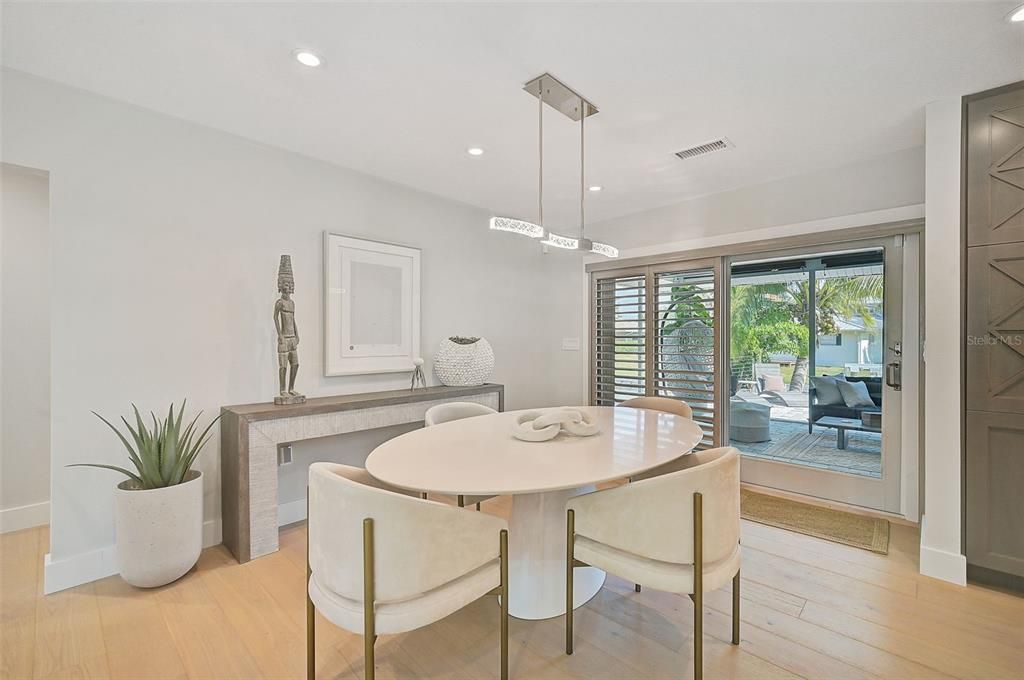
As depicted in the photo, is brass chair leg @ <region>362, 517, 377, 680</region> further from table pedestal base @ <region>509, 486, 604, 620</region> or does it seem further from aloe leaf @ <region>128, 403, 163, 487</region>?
aloe leaf @ <region>128, 403, 163, 487</region>

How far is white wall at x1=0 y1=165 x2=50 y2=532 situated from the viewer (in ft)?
9.01

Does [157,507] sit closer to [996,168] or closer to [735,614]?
[735,614]

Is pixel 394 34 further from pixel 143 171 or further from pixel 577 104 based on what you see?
pixel 143 171

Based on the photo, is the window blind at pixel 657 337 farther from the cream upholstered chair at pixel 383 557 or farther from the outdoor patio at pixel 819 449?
the cream upholstered chair at pixel 383 557

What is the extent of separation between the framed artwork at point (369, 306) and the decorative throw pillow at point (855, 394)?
3199mm

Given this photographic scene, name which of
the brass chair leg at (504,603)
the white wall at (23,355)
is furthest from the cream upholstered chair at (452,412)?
the white wall at (23,355)

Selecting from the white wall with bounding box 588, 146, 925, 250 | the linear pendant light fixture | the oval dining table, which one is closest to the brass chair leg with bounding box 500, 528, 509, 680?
the oval dining table

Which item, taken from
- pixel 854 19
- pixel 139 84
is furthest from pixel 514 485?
pixel 139 84

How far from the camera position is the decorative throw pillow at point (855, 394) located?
126 inches

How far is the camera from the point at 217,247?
8.66 feet

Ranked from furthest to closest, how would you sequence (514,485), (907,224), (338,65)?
(907,224) < (338,65) < (514,485)

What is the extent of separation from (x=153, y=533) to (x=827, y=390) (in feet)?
14.1

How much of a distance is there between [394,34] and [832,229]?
10.0ft

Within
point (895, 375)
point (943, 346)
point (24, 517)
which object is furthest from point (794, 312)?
point (24, 517)
